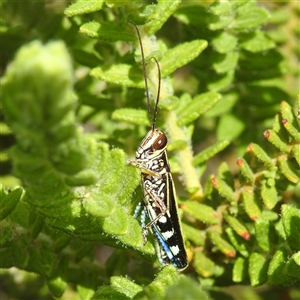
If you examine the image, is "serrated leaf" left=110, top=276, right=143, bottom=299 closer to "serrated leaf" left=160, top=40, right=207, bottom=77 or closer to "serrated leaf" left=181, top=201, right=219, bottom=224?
"serrated leaf" left=181, top=201, right=219, bottom=224

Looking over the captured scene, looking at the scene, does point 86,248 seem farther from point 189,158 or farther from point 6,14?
point 6,14

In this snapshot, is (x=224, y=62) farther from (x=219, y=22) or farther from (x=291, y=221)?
(x=291, y=221)

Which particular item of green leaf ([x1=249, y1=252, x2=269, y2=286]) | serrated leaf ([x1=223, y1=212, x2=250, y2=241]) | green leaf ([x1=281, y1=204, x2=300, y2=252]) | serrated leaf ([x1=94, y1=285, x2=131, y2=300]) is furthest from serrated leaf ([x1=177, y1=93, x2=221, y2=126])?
serrated leaf ([x1=94, y1=285, x2=131, y2=300])

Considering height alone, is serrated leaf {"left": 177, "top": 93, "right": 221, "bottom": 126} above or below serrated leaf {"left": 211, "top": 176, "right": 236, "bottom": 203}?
above

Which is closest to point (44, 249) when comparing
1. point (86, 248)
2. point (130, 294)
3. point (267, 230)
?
point (86, 248)

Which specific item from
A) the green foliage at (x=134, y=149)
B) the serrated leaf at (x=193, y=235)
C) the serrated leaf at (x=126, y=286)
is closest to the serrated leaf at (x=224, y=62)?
the green foliage at (x=134, y=149)
